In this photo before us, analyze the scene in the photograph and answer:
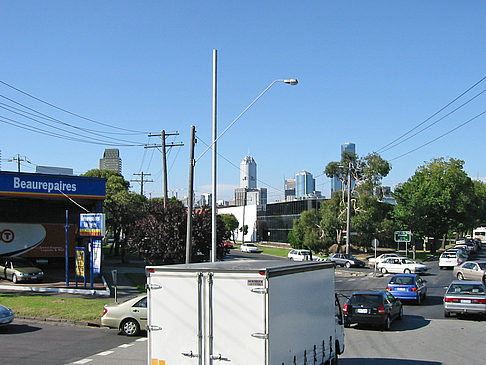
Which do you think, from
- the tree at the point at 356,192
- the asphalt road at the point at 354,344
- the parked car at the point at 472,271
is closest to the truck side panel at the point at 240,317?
the asphalt road at the point at 354,344

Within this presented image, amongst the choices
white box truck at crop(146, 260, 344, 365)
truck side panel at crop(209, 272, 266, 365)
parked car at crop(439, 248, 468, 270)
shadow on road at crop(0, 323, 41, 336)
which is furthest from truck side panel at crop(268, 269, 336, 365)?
parked car at crop(439, 248, 468, 270)

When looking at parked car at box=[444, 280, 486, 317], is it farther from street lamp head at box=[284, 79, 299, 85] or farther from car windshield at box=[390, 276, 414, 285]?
street lamp head at box=[284, 79, 299, 85]

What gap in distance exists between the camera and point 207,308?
8344 millimetres

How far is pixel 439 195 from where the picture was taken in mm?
72062

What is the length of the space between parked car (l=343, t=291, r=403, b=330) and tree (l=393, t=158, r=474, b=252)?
50420 mm

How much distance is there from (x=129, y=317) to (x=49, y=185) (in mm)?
21389

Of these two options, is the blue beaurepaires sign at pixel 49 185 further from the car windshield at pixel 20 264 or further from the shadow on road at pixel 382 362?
the shadow on road at pixel 382 362

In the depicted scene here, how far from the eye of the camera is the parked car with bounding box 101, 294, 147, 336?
16.8 metres

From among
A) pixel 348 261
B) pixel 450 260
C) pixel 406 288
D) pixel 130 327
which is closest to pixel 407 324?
pixel 406 288

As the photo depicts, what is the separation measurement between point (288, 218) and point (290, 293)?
82.2 meters

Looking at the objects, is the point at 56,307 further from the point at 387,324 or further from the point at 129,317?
the point at 387,324

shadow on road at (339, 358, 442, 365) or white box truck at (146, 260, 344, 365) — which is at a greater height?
white box truck at (146, 260, 344, 365)

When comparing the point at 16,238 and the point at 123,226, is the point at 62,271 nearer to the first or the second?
the point at 16,238

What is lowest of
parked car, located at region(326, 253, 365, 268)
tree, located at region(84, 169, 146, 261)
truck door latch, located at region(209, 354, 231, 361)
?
parked car, located at region(326, 253, 365, 268)
